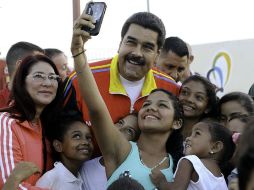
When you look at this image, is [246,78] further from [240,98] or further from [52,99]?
[52,99]

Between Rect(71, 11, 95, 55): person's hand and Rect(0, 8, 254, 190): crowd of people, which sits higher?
Rect(71, 11, 95, 55): person's hand

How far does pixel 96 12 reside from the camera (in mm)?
2760

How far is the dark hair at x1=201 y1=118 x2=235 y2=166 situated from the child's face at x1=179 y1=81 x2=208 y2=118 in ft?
1.03

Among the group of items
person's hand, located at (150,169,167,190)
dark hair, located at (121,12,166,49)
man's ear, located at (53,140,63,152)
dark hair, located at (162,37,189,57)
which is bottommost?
person's hand, located at (150,169,167,190)

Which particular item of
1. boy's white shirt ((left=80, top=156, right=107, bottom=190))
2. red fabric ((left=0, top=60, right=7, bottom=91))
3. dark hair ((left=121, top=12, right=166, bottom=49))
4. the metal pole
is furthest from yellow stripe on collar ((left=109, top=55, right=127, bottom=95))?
the metal pole

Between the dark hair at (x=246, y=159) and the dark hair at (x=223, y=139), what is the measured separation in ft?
6.46

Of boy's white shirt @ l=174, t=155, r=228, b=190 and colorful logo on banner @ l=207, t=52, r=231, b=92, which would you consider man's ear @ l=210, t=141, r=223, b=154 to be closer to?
boy's white shirt @ l=174, t=155, r=228, b=190

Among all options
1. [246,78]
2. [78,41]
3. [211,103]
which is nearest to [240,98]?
[211,103]

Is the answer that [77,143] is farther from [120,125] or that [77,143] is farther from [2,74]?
[2,74]

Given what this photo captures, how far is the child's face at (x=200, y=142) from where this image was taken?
10.5ft

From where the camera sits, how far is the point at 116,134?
9.53 feet

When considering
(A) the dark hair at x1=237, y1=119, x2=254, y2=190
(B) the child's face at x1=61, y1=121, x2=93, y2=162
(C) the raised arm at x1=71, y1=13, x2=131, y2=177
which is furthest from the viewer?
(B) the child's face at x1=61, y1=121, x2=93, y2=162

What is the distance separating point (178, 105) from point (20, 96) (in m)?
1.05

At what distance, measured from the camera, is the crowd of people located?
283 cm
